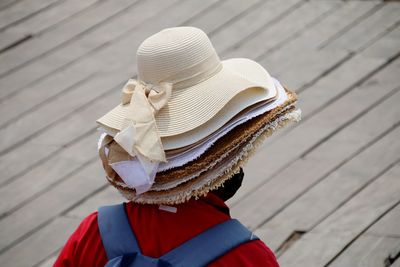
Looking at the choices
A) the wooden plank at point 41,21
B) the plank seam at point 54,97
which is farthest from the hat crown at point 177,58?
the wooden plank at point 41,21

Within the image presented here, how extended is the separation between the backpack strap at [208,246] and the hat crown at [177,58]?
1.07 ft

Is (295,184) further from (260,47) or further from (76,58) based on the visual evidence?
(76,58)

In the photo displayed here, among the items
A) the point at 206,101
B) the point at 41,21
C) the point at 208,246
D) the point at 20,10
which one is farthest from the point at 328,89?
the point at 208,246

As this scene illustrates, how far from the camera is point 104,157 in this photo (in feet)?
6.16

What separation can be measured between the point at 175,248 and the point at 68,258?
0.89ft

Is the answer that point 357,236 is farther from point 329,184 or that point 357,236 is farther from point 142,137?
point 142,137

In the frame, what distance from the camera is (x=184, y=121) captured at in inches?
69.5

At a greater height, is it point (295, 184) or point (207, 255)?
point (207, 255)

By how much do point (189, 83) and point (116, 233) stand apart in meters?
0.35

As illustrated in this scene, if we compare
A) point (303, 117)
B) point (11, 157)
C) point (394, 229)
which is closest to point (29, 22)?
point (11, 157)

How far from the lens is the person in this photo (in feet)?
5.68

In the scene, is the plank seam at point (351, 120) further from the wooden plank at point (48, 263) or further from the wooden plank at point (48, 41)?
the wooden plank at point (48, 41)

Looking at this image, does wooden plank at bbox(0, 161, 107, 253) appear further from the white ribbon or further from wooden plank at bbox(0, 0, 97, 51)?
the white ribbon

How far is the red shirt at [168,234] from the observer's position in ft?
5.65
